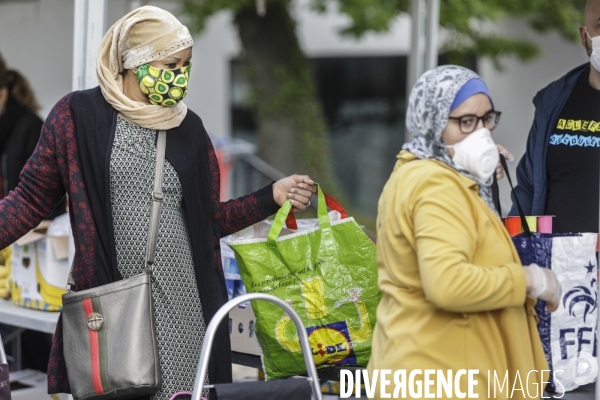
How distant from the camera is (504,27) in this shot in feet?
41.2

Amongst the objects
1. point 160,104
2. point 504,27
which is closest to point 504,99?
point 504,27

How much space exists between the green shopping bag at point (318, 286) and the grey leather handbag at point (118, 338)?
1.49 feet

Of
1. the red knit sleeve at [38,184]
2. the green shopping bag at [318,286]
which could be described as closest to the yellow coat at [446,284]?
the green shopping bag at [318,286]

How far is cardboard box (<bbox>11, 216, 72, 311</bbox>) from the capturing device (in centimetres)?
376

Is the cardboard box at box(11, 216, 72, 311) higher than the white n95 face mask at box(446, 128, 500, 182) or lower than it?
lower

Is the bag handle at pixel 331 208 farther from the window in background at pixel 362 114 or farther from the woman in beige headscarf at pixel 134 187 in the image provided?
the window in background at pixel 362 114

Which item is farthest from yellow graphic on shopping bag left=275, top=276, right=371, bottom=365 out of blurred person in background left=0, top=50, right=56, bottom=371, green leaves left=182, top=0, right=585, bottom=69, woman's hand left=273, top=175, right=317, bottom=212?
green leaves left=182, top=0, right=585, bottom=69

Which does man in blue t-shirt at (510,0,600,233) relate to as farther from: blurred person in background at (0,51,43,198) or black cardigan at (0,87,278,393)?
blurred person in background at (0,51,43,198)

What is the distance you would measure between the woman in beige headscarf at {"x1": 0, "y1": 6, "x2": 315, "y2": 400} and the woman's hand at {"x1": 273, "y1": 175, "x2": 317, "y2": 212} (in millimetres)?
332

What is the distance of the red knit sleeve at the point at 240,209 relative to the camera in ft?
9.02

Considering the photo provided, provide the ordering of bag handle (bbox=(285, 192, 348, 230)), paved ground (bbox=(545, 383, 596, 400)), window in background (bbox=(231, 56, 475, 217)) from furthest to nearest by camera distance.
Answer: window in background (bbox=(231, 56, 475, 217)), bag handle (bbox=(285, 192, 348, 230)), paved ground (bbox=(545, 383, 596, 400))

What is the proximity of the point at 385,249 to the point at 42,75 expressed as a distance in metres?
8.85

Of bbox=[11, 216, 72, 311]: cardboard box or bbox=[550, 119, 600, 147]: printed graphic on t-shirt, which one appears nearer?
bbox=[550, 119, 600, 147]: printed graphic on t-shirt

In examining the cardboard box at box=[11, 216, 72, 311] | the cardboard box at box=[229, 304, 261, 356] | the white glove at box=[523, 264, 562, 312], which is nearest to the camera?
the white glove at box=[523, 264, 562, 312]
